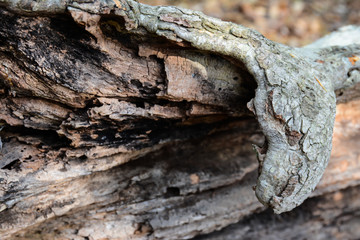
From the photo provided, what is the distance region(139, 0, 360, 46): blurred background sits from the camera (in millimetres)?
4289

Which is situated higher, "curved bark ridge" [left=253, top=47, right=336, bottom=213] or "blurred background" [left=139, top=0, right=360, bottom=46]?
"blurred background" [left=139, top=0, right=360, bottom=46]

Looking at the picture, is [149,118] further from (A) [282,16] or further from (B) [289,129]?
(A) [282,16]

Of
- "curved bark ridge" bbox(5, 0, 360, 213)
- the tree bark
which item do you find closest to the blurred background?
the tree bark

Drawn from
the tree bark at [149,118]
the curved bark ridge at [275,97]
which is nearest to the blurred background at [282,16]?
the tree bark at [149,118]

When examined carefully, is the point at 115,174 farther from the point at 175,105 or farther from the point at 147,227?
the point at 175,105

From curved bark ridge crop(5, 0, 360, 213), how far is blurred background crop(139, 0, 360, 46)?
276 cm

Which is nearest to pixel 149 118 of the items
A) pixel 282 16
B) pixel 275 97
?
pixel 275 97

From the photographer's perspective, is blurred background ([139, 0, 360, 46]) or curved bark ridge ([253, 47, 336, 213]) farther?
blurred background ([139, 0, 360, 46])

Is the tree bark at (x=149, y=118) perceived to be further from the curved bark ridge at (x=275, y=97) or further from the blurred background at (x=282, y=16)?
the blurred background at (x=282, y=16)

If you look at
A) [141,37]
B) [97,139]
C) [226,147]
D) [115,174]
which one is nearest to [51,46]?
[141,37]

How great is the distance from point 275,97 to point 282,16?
3.49 metres

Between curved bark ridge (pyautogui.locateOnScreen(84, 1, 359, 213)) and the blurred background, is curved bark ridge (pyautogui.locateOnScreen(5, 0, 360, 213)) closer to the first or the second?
curved bark ridge (pyautogui.locateOnScreen(84, 1, 359, 213))

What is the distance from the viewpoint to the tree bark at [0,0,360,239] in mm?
1455

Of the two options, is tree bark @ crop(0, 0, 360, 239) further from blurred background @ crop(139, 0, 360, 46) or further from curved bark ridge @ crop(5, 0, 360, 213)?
blurred background @ crop(139, 0, 360, 46)
